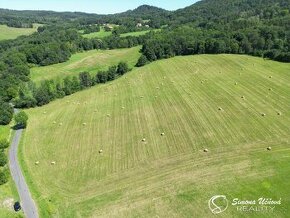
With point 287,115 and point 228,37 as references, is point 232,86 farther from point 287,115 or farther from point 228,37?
point 228,37

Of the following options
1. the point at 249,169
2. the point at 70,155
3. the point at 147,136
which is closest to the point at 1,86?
the point at 70,155

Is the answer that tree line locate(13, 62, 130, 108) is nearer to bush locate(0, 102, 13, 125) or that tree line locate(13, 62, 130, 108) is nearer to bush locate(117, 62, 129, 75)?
bush locate(117, 62, 129, 75)

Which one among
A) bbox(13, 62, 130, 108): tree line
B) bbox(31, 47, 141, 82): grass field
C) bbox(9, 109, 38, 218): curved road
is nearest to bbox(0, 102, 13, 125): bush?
bbox(13, 62, 130, 108): tree line

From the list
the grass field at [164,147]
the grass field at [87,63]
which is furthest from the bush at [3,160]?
the grass field at [87,63]

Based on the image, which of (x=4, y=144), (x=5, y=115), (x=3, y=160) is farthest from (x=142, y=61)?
(x=3, y=160)

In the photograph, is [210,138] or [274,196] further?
[210,138]

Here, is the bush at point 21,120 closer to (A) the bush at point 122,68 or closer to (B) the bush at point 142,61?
(A) the bush at point 122,68
